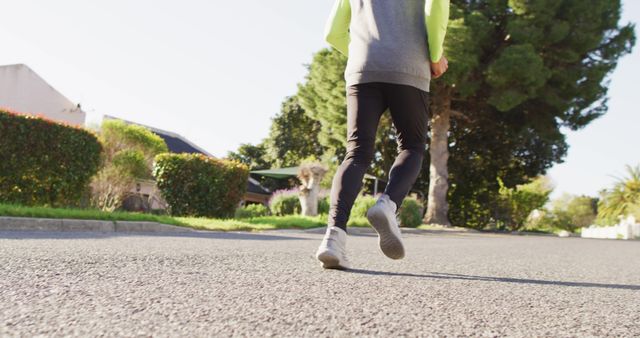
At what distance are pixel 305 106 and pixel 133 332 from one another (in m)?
23.5

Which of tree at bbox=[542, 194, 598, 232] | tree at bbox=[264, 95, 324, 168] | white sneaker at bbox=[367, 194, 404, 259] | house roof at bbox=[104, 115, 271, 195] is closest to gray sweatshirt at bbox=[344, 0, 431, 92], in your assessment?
white sneaker at bbox=[367, 194, 404, 259]

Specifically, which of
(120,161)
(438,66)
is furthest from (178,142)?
(438,66)

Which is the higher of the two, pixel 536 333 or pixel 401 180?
pixel 401 180

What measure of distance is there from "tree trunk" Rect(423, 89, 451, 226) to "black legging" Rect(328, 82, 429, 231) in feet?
55.5

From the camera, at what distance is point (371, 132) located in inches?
124

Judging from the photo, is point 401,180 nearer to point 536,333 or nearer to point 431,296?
point 431,296

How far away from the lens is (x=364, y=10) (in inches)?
132

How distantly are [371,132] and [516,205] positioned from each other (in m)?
26.4

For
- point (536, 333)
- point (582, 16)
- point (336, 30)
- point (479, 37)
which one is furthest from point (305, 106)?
point (536, 333)

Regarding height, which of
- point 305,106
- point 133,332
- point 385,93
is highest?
point 305,106

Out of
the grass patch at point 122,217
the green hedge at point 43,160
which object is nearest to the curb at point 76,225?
the grass patch at point 122,217

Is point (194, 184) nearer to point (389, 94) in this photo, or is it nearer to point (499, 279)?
point (389, 94)

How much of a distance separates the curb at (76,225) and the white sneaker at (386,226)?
536cm

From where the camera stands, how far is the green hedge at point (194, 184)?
11891mm
